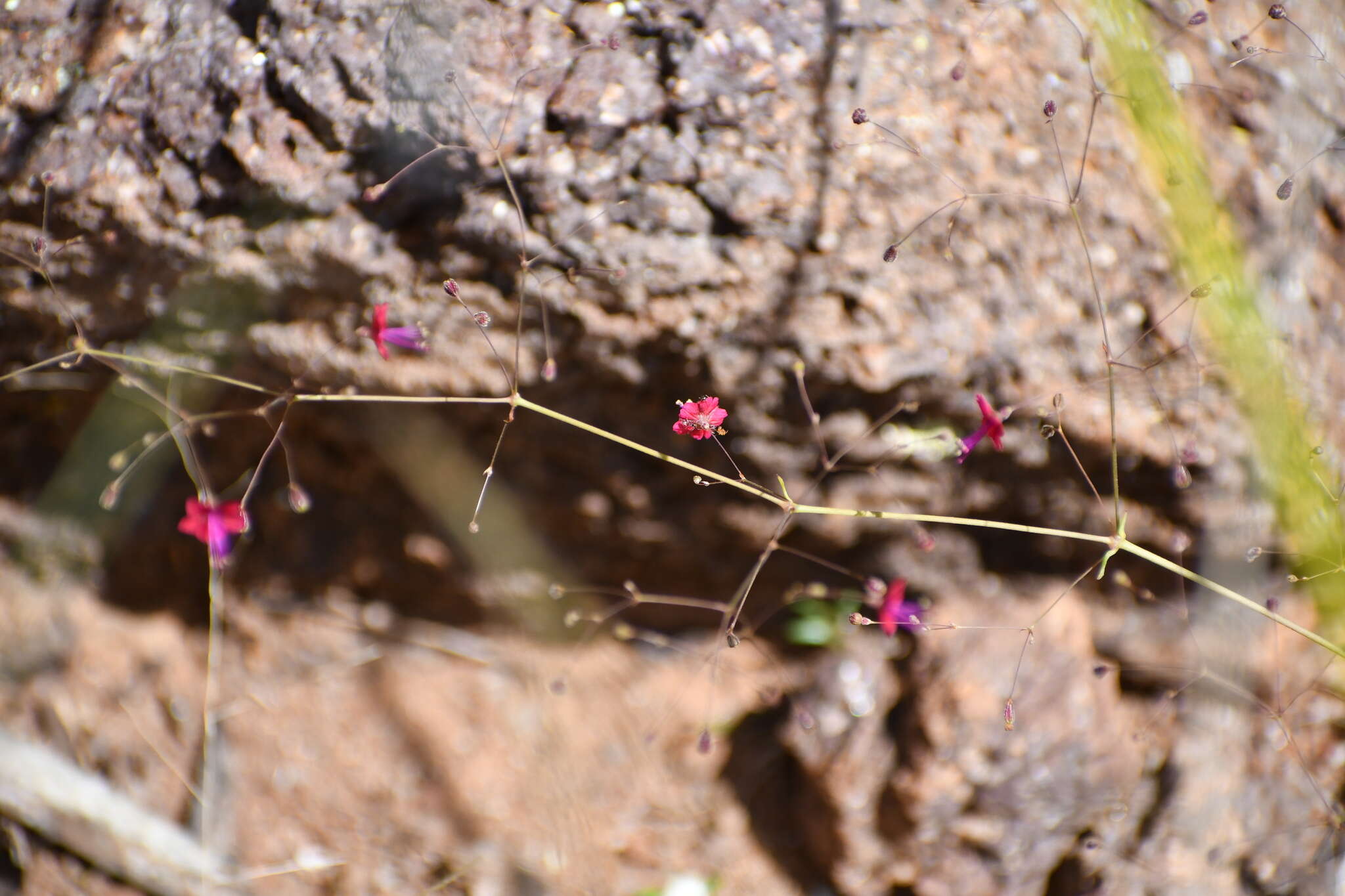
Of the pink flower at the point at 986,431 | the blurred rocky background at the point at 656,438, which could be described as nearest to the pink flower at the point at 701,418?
the blurred rocky background at the point at 656,438

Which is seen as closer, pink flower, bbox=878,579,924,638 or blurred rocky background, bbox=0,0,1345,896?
blurred rocky background, bbox=0,0,1345,896

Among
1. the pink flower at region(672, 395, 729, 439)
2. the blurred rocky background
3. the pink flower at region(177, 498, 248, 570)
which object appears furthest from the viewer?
the pink flower at region(177, 498, 248, 570)

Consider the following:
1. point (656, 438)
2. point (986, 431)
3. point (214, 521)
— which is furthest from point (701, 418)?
point (214, 521)

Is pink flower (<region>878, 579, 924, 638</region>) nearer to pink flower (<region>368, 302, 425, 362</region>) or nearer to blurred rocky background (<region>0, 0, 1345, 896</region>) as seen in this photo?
blurred rocky background (<region>0, 0, 1345, 896</region>)

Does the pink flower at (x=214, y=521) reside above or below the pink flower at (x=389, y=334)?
below

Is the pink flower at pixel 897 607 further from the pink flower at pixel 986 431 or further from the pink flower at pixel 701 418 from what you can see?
the pink flower at pixel 701 418

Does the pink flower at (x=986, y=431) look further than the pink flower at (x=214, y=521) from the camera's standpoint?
No

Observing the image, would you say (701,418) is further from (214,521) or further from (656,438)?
(214,521)

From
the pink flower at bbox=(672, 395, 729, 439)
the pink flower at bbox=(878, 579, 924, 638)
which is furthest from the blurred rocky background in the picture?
the pink flower at bbox=(672, 395, 729, 439)
